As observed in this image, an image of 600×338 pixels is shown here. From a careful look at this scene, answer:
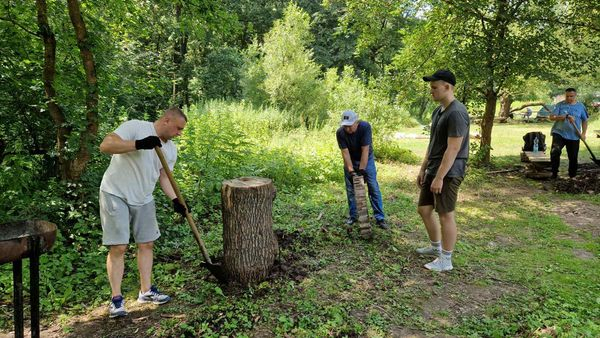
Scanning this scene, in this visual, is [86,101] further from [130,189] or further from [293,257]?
[293,257]

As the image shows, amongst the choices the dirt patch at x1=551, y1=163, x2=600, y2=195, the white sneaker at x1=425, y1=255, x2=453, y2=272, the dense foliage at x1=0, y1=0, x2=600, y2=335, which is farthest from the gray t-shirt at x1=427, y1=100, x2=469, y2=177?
the dirt patch at x1=551, y1=163, x2=600, y2=195

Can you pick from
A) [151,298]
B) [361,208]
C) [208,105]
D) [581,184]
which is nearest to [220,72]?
[208,105]

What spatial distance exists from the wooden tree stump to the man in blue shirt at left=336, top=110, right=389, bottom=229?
181 centimetres

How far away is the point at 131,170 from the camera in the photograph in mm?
3260

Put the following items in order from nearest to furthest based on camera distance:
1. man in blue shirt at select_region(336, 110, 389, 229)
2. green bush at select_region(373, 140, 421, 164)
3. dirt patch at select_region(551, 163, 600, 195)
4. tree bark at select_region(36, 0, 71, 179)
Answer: tree bark at select_region(36, 0, 71, 179)
man in blue shirt at select_region(336, 110, 389, 229)
dirt patch at select_region(551, 163, 600, 195)
green bush at select_region(373, 140, 421, 164)

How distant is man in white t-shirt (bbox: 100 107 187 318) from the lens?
3170mm

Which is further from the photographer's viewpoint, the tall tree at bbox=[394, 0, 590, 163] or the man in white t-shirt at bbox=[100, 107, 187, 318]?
the tall tree at bbox=[394, 0, 590, 163]

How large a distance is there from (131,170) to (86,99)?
1536mm

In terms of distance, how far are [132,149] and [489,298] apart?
338cm

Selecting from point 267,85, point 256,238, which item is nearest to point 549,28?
point 256,238

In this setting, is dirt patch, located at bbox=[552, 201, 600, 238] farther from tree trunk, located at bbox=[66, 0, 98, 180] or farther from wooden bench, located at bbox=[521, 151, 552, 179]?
tree trunk, located at bbox=[66, 0, 98, 180]

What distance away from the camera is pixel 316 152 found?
9445 millimetres

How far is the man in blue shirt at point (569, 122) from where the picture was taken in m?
7.70

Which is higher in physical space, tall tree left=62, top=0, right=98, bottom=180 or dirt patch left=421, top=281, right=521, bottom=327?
tall tree left=62, top=0, right=98, bottom=180
